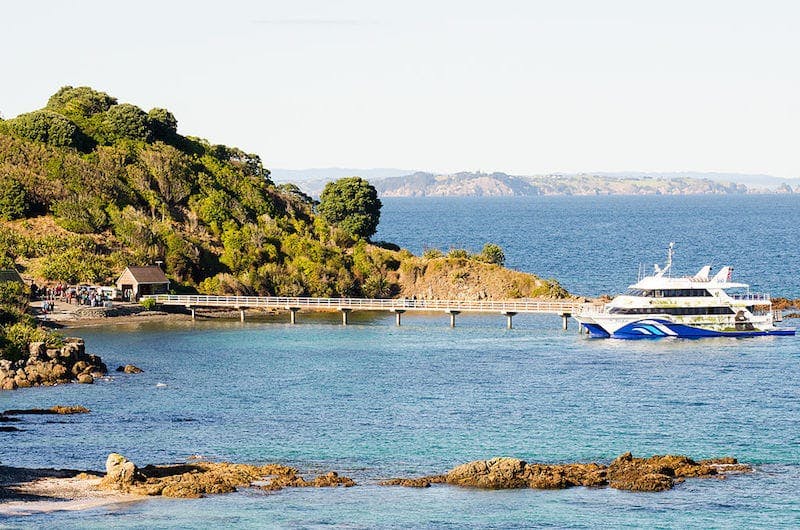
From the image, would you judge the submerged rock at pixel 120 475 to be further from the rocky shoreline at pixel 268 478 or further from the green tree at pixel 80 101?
the green tree at pixel 80 101

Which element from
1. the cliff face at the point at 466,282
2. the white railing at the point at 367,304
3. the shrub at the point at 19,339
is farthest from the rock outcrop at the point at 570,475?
the cliff face at the point at 466,282

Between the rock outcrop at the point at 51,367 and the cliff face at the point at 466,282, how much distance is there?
4956 cm

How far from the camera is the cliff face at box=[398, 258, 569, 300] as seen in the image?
4717 inches

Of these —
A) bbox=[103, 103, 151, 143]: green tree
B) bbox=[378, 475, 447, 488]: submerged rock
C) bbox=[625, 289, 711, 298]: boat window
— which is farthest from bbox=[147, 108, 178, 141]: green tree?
bbox=[378, 475, 447, 488]: submerged rock

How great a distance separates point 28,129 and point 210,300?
3974 centimetres

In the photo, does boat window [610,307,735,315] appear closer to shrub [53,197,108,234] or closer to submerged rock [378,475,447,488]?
submerged rock [378,475,447,488]

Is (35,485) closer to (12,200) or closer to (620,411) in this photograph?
(620,411)

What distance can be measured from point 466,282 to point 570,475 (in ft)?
234

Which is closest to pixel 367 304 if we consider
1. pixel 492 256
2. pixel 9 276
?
pixel 9 276

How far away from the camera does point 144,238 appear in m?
122

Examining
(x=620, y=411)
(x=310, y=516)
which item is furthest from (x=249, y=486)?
(x=620, y=411)

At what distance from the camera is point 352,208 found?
457 feet

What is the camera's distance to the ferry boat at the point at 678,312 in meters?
92.7

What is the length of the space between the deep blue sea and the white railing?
6.24 ft
